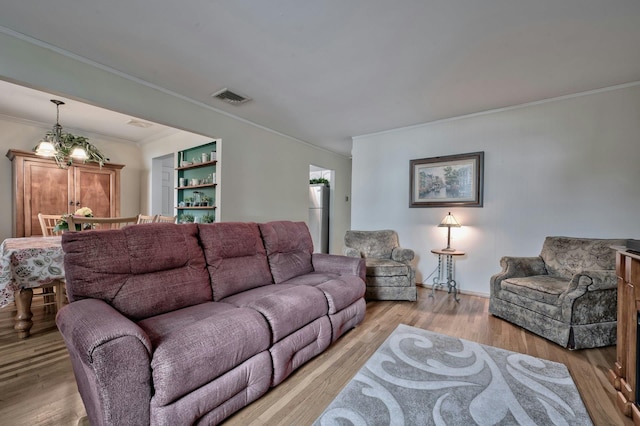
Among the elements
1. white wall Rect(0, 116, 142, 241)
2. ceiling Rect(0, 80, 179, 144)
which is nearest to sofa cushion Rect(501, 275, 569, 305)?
ceiling Rect(0, 80, 179, 144)

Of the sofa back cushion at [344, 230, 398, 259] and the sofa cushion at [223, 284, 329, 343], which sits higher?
the sofa back cushion at [344, 230, 398, 259]

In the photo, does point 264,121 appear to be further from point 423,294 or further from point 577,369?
point 577,369

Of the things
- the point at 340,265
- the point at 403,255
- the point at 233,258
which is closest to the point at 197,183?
the point at 233,258

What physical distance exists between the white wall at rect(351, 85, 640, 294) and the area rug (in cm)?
184

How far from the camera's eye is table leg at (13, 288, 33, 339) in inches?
87.6

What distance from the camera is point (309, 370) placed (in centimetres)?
183

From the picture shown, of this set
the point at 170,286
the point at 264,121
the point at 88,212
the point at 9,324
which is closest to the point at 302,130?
the point at 264,121

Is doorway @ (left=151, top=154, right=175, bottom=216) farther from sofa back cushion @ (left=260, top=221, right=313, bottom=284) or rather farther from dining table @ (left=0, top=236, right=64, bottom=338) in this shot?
sofa back cushion @ (left=260, top=221, right=313, bottom=284)

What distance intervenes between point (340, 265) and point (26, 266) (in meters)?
2.61

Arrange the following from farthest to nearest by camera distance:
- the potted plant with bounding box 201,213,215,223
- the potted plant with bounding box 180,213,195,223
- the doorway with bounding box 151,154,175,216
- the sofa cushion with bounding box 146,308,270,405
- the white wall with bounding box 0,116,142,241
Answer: the doorway with bounding box 151,154,175,216 < the potted plant with bounding box 180,213,195,223 < the potted plant with bounding box 201,213,215,223 < the white wall with bounding box 0,116,142,241 < the sofa cushion with bounding box 146,308,270,405

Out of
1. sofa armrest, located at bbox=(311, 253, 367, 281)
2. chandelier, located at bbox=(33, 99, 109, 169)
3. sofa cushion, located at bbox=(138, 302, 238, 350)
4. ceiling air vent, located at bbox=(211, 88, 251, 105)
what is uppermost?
ceiling air vent, located at bbox=(211, 88, 251, 105)

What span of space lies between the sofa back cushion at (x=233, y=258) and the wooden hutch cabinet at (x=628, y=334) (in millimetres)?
2351

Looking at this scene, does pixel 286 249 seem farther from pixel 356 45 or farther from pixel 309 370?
pixel 356 45

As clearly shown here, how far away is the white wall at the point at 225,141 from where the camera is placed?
2.22 meters
